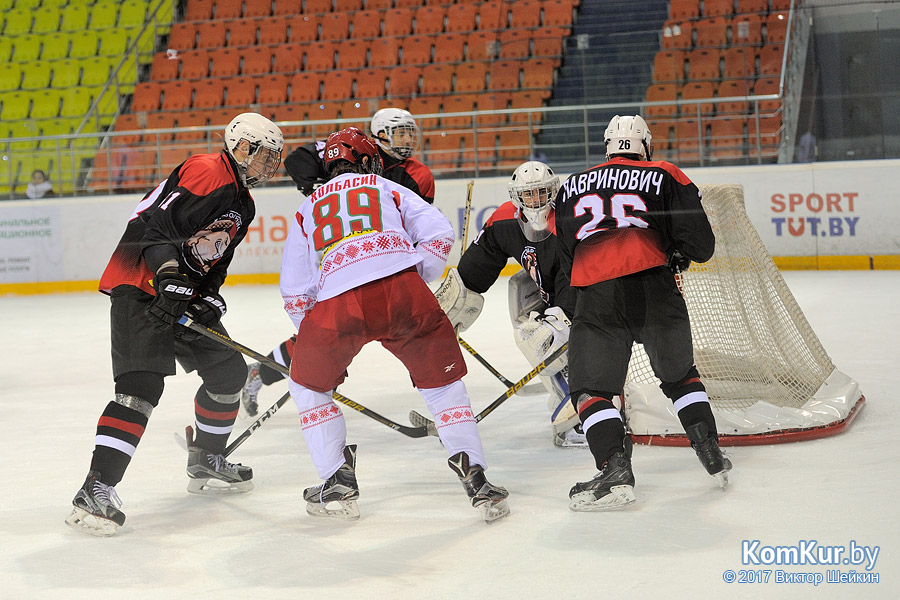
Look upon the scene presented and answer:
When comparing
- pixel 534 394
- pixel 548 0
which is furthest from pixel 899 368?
pixel 548 0

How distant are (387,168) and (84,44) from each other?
979 cm

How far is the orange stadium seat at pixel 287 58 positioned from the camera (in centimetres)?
1127

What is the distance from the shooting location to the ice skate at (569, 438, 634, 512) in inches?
109

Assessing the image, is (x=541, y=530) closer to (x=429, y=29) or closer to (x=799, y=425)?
(x=799, y=425)

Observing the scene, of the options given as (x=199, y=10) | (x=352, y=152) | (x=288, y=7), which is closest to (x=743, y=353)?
(x=352, y=152)

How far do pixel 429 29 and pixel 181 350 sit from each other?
866cm

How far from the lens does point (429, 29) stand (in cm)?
1115

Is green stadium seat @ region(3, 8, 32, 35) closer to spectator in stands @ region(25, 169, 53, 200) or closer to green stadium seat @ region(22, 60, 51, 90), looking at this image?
green stadium seat @ region(22, 60, 51, 90)

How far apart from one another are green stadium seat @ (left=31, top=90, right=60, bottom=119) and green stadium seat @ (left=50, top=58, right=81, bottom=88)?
368mm

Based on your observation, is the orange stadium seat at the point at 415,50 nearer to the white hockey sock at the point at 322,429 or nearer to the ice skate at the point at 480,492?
the white hockey sock at the point at 322,429

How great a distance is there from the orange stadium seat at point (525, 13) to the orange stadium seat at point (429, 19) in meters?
0.87

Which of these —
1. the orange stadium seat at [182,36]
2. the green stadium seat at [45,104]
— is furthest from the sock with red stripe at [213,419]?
the orange stadium seat at [182,36]

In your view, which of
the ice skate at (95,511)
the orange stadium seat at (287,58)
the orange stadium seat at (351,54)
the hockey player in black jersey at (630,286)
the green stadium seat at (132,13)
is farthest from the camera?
the green stadium seat at (132,13)

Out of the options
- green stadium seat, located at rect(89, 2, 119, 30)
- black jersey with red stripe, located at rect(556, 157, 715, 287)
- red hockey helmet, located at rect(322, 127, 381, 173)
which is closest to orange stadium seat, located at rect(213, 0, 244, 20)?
green stadium seat, located at rect(89, 2, 119, 30)
